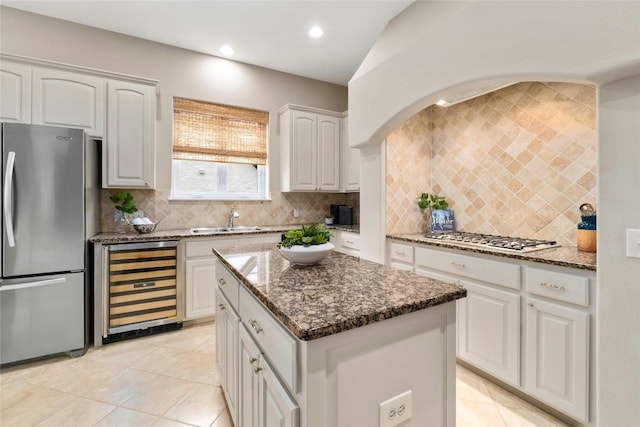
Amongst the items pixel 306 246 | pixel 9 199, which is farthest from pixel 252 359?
pixel 9 199

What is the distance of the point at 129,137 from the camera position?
9.67 ft

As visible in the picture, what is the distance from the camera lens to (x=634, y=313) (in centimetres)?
131

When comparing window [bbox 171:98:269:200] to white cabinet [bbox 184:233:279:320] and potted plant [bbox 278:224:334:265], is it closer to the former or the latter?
white cabinet [bbox 184:233:279:320]

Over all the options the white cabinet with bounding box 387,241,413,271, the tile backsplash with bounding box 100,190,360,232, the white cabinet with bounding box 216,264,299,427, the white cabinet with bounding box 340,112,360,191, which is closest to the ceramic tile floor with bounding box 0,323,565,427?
the white cabinet with bounding box 216,264,299,427

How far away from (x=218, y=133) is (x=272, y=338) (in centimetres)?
323

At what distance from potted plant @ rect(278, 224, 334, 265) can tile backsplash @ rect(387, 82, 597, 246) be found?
1.53 meters

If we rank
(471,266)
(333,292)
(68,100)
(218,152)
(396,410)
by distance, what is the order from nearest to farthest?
(396,410), (333,292), (471,266), (68,100), (218,152)

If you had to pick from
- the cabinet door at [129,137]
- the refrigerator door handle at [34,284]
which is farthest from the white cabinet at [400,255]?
the refrigerator door handle at [34,284]

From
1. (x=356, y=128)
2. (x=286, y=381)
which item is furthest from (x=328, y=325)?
(x=356, y=128)

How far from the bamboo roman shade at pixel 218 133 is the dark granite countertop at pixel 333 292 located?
241cm

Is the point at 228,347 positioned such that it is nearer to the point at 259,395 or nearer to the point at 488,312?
the point at 259,395

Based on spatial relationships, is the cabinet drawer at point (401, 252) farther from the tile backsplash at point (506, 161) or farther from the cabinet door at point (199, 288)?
the cabinet door at point (199, 288)

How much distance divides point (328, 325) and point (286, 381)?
10.0 inches

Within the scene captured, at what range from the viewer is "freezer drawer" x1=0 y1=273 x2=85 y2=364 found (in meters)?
2.24
